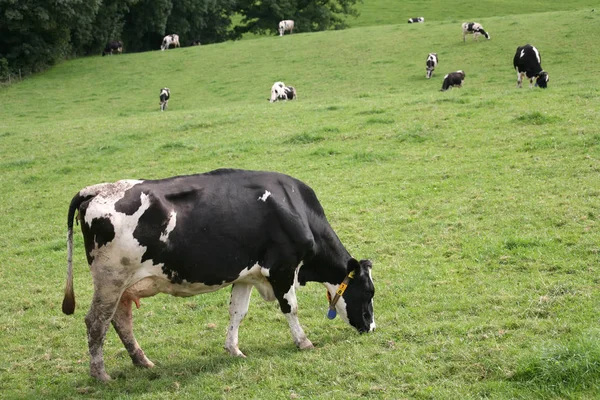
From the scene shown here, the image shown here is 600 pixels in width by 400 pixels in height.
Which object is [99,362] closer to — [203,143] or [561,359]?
[561,359]

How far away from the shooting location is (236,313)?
8.66m

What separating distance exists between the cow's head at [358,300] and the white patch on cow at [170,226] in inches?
89.9

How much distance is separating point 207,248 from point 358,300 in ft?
6.77

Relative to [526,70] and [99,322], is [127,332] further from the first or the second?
[526,70]

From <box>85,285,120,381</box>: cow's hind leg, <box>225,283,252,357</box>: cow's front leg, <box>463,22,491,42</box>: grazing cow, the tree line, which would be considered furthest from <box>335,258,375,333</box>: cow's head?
the tree line

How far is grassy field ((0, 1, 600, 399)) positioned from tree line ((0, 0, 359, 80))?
1867 cm

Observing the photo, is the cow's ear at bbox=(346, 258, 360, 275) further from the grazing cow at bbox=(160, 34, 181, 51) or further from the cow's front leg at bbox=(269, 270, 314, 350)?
the grazing cow at bbox=(160, 34, 181, 51)

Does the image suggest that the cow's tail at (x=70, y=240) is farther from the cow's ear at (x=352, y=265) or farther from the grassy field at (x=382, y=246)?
the cow's ear at (x=352, y=265)

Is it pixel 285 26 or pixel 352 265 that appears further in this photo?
pixel 285 26

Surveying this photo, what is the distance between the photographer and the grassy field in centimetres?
730

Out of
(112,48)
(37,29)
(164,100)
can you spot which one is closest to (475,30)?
(164,100)

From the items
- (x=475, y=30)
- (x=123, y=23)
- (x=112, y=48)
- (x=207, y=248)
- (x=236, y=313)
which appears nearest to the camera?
(x=207, y=248)

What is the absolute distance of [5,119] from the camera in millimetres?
34625

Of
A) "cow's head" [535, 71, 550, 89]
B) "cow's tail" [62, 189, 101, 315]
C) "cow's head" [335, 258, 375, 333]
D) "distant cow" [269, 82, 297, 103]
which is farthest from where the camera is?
"distant cow" [269, 82, 297, 103]
